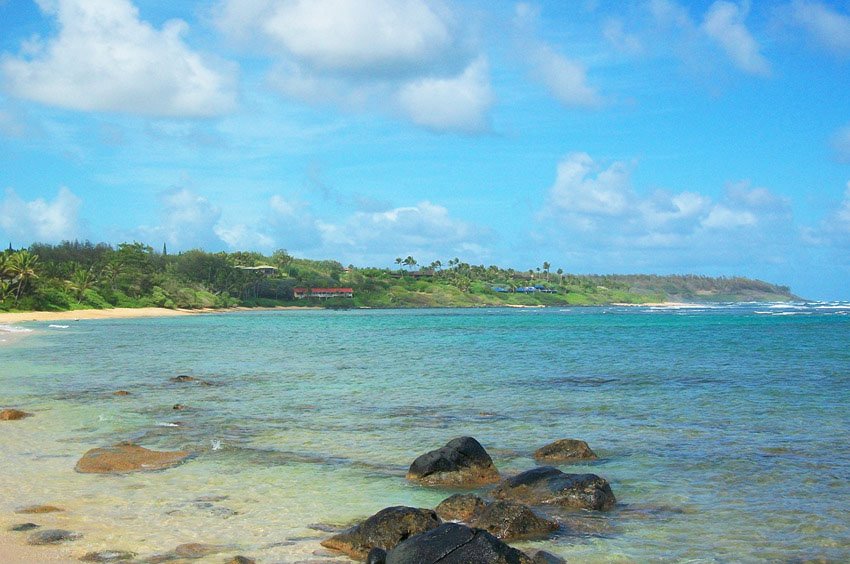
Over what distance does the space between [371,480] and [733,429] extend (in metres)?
10.0

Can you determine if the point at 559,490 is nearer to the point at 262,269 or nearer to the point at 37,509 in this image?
the point at 37,509

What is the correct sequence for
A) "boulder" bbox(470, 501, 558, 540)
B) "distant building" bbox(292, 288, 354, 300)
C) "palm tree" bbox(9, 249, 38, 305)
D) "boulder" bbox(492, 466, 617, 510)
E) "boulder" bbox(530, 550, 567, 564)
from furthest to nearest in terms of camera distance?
"distant building" bbox(292, 288, 354, 300), "palm tree" bbox(9, 249, 38, 305), "boulder" bbox(492, 466, 617, 510), "boulder" bbox(470, 501, 558, 540), "boulder" bbox(530, 550, 567, 564)

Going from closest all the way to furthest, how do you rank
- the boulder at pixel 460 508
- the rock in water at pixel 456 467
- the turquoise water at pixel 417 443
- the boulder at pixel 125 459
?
the turquoise water at pixel 417 443 → the boulder at pixel 460 508 → the rock in water at pixel 456 467 → the boulder at pixel 125 459

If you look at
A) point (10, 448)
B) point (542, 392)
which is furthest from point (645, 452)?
point (10, 448)

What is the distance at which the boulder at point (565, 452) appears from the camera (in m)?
14.9

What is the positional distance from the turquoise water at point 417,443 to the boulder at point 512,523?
10.6 inches

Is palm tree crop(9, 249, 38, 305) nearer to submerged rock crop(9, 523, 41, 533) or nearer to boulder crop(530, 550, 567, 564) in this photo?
submerged rock crop(9, 523, 41, 533)

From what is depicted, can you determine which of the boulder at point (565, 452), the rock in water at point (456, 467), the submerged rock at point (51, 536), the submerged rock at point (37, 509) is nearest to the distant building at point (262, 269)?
the boulder at point (565, 452)

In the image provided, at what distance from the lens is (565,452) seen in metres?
15.0

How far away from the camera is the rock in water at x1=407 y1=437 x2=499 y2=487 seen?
43.1ft

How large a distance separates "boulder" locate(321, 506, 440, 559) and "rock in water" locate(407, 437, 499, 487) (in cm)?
329

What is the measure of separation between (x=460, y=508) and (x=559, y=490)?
1870 mm

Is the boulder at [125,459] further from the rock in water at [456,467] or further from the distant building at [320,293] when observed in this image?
the distant building at [320,293]

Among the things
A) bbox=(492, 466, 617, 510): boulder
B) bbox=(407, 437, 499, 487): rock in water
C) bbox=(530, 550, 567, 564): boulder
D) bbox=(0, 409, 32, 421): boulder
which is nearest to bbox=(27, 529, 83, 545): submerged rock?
bbox=(407, 437, 499, 487): rock in water
